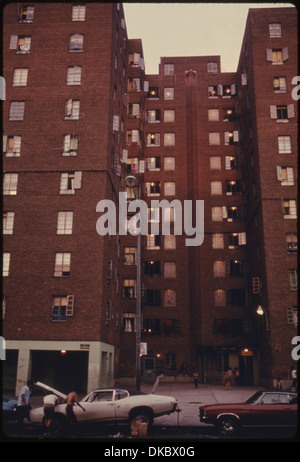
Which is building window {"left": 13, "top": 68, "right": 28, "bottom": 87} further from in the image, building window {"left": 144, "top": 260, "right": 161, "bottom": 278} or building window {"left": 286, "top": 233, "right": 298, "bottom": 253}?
building window {"left": 286, "top": 233, "right": 298, "bottom": 253}

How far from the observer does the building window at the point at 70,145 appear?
1388 inches

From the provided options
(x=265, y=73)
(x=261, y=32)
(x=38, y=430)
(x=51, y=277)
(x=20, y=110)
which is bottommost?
(x=38, y=430)

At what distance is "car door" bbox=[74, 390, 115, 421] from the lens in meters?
16.0

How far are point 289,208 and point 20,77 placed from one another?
28.1 meters

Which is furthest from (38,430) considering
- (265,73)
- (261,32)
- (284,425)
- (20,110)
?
(261,32)

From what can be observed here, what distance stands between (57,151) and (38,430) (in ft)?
79.8

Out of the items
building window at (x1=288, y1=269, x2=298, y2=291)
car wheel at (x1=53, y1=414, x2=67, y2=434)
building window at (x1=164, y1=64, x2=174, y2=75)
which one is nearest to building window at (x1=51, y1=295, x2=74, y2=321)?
car wheel at (x1=53, y1=414, x2=67, y2=434)

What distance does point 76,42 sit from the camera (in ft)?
124

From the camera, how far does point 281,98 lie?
43.7 meters

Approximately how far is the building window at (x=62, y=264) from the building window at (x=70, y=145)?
8.60 m

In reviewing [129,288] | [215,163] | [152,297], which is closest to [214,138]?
[215,163]

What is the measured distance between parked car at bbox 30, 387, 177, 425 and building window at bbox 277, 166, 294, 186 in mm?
30002

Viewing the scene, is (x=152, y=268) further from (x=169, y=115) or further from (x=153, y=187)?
(x=169, y=115)

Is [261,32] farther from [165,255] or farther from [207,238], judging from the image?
[165,255]
